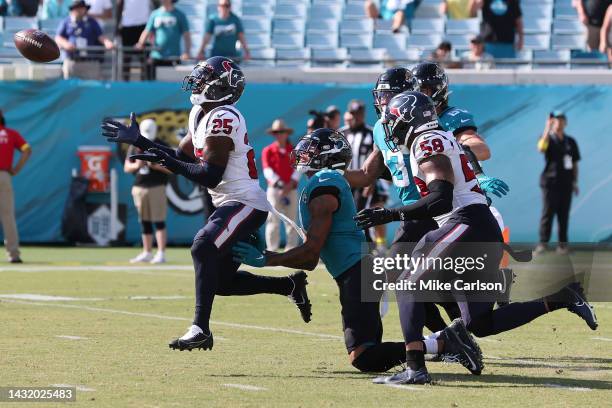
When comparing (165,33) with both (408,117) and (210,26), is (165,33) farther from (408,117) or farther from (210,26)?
(408,117)

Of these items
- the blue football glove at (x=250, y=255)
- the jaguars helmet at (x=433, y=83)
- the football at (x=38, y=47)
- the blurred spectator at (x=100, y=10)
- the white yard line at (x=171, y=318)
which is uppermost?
the jaguars helmet at (x=433, y=83)

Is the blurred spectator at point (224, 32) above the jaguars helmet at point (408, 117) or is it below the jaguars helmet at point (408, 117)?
below

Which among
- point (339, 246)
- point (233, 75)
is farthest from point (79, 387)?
point (233, 75)

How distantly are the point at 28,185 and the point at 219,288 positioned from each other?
34.3 ft

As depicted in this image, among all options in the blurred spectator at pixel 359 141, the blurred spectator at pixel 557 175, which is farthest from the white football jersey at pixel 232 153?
the blurred spectator at pixel 557 175

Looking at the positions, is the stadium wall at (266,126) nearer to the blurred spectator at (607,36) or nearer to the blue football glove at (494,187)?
the blurred spectator at (607,36)

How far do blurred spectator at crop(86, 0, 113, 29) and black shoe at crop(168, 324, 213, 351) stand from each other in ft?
42.1

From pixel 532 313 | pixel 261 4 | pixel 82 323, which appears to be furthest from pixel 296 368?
pixel 261 4

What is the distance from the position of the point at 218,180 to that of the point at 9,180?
828 centimetres

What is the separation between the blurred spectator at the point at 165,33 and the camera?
60.3 ft

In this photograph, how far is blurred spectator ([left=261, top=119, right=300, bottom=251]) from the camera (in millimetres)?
16875

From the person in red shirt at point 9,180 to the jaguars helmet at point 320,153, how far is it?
852 centimetres

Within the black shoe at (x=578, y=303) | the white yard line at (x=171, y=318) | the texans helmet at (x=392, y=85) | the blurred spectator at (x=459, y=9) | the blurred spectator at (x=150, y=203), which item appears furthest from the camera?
the blurred spectator at (x=459, y=9)

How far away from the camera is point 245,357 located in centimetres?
794
